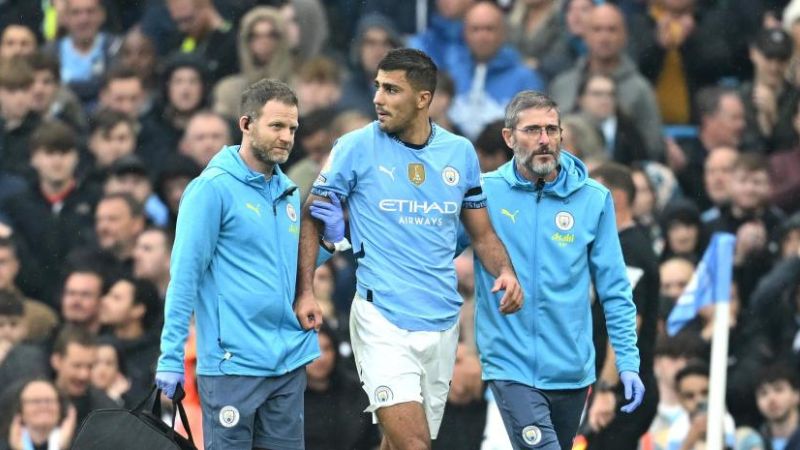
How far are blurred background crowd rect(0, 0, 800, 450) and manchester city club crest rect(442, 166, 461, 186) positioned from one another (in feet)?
10.3

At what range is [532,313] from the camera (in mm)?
10789

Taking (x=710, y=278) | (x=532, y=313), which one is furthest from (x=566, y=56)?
(x=532, y=313)

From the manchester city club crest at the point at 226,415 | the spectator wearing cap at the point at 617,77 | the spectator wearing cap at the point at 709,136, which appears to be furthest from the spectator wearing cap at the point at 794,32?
the manchester city club crest at the point at 226,415

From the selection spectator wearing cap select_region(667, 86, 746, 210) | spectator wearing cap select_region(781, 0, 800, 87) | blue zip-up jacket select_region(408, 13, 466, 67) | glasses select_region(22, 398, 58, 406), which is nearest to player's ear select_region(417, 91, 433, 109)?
glasses select_region(22, 398, 58, 406)

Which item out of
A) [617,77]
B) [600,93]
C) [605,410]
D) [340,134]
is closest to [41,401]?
[340,134]

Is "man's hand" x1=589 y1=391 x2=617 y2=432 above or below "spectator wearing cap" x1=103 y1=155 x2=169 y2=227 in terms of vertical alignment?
below

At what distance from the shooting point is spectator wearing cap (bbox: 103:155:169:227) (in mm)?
16688

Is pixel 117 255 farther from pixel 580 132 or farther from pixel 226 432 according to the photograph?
pixel 226 432

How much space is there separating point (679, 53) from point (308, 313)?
8.40 m

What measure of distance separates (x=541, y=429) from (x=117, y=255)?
616 centimetres

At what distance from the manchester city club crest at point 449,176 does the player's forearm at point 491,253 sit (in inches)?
12.7

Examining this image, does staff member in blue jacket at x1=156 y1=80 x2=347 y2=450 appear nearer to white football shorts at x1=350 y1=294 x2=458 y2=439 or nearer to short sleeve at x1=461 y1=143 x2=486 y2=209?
white football shorts at x1=350 y1=294 x2=458 y2=439

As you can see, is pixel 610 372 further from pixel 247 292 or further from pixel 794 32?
pixel 794 32

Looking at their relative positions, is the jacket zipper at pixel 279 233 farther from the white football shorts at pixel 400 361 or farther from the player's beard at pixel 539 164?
the player's beard at pixel 539 164
